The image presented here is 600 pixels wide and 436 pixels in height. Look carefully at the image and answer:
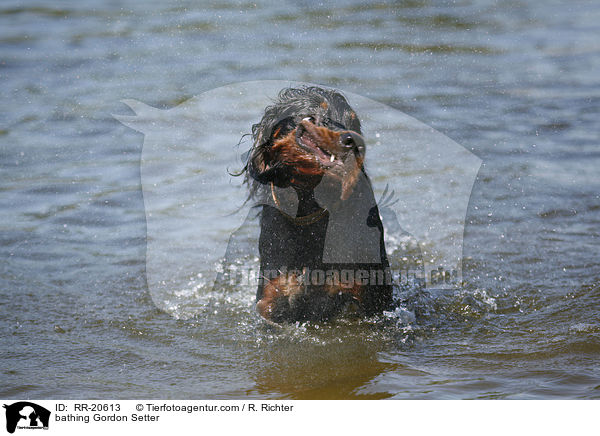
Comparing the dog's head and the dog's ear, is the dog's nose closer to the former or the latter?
the dog's head

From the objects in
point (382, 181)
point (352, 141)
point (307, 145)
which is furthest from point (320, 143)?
point (382, 181)

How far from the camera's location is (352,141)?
3822 mm

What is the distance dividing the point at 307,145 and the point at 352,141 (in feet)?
0.85

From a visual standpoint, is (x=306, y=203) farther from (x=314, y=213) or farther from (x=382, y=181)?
(x=382, y=181)

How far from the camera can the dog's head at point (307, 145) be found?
3.73 m

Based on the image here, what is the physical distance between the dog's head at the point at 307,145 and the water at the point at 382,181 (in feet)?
3.27

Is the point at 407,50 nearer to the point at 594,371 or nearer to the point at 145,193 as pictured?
the point at 145,193

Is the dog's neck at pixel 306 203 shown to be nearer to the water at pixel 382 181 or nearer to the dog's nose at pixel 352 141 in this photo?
the dog's nose at pixel 352 141
